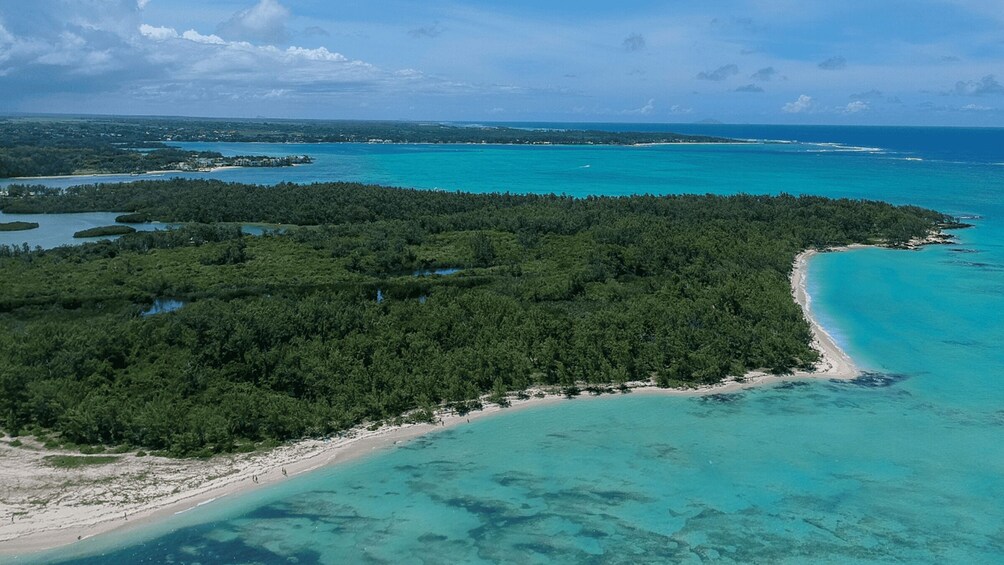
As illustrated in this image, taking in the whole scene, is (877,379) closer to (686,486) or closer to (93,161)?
(686,486)

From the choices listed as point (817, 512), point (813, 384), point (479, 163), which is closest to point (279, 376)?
point (817, 512)

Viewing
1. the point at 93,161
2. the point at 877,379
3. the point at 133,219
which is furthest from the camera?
the point at 93,161

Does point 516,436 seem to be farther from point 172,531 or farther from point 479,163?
point 479,163

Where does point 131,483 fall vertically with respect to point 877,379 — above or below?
below

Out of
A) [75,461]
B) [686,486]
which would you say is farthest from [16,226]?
[686,486]

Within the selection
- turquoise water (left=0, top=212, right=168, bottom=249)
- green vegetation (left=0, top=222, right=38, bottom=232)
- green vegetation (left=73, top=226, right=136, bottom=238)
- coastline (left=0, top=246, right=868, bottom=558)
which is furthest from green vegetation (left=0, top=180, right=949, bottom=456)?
green vegetation (left=0, top=222, right=38, bottom=232)

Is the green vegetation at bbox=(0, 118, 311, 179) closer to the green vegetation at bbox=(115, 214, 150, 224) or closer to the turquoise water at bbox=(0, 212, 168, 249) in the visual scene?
the turquoise water at bbox=(0, 212, 168, 249)
